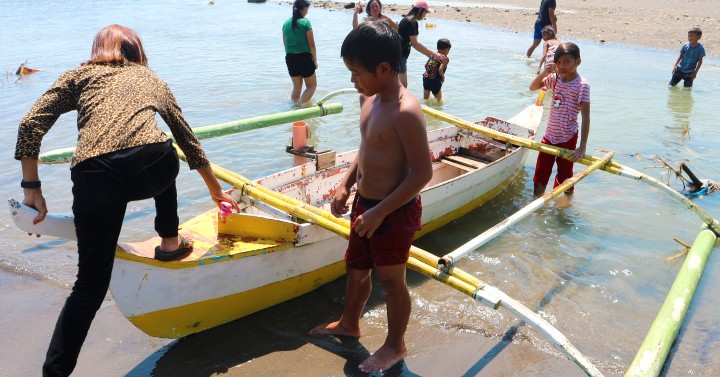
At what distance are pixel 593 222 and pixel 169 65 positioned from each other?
436 inches

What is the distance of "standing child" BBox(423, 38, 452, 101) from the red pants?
353 centimetres

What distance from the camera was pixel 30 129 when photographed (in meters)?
2.60

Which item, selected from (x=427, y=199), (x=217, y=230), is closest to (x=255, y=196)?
(x=217, y=230)

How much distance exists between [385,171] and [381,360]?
122cm

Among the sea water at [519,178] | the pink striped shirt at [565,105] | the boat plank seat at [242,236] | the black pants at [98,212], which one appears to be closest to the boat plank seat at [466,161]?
the sea water at [519,178]

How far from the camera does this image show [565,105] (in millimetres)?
5316

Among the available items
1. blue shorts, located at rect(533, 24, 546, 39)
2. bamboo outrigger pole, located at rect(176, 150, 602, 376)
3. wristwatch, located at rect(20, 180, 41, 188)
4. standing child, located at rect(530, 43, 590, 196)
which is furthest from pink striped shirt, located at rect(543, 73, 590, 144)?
blue shorts, located at rect(533, 24, 546, 39)

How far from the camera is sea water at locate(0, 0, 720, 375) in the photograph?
415cm

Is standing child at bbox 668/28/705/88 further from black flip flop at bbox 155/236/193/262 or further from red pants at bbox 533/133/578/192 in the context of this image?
black flip flop at bbox 155/236/193/262

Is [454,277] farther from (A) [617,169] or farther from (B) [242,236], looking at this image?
(A) [617,169]

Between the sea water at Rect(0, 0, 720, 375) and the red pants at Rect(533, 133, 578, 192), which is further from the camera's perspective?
the red pants at Rect(533, 133, 578, 192)

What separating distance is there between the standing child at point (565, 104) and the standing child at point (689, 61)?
22.1ft

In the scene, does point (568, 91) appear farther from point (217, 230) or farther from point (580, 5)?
point (580, 5)

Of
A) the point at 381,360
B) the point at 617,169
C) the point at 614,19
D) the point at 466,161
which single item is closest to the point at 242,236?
the point at 381,360
